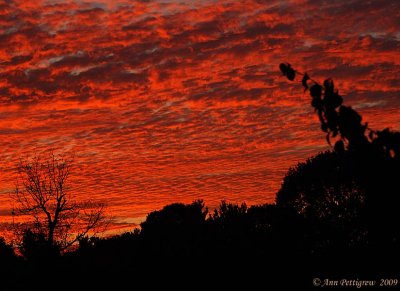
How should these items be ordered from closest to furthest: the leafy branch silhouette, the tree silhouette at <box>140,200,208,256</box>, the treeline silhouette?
the leafy branch silhouette < the treeline silhouette < the tree silhouette at <box>140,200,208,256</box>

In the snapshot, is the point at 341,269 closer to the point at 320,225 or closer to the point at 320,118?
the point at 320,225

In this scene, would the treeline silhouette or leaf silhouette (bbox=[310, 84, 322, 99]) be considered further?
the treeline silhouette

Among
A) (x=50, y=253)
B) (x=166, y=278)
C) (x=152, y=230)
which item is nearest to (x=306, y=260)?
(x=166, y=278)

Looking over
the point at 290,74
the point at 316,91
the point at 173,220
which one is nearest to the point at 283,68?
the point at 290,74

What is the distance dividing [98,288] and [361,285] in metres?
15.2

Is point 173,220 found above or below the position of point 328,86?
above

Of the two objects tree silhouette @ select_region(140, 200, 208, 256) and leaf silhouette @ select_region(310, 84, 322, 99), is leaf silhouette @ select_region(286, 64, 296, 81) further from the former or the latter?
tree silhouette @ select_region(140, 200, 208, 256)

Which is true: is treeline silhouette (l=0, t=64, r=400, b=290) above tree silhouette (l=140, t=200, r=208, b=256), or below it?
below

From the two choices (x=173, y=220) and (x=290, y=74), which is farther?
(x=173, y=220)

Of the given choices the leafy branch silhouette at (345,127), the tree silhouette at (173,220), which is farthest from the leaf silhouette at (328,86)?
the tree silhouette at (173,220)

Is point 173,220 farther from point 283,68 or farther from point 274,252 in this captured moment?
point 283,68

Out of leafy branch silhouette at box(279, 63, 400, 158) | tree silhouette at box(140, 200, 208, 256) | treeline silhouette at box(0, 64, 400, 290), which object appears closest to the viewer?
leafy branch silhouette at box(279, 63, 400, 158)

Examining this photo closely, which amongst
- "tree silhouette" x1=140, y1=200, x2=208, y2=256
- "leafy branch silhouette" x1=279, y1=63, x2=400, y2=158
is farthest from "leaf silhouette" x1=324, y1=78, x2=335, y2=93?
"tree silhouette" x1=140, y1=200, x2=208, y2=256

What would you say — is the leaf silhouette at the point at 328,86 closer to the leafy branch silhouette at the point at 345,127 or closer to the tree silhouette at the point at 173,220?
the leafy branch silhouette at the point at 345,127
